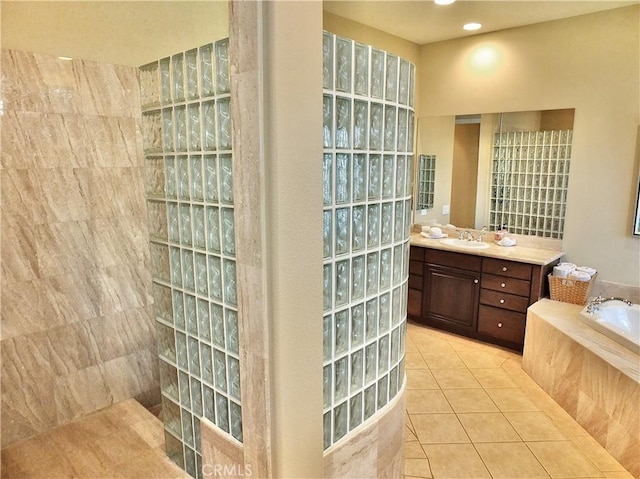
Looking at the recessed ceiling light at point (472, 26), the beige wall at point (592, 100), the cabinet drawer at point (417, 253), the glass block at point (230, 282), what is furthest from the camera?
the cabinet drawer at point (417, 253)

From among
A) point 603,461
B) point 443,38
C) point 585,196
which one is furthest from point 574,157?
point 603,461

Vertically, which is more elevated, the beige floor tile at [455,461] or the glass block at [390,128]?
the glass block at [390,128]

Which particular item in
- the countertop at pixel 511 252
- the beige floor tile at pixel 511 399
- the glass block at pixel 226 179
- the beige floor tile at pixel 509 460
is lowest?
the beige floor tile at pixel 509 460

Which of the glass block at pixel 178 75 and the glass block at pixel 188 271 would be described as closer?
the glass block at pixel 178 75

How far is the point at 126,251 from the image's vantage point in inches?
103

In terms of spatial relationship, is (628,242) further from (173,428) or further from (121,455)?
(121,455)

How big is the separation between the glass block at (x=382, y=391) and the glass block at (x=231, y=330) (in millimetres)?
680

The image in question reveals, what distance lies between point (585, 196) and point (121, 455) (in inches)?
148

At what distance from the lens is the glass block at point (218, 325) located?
165 cm

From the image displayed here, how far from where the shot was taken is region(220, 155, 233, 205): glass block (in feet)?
4.91

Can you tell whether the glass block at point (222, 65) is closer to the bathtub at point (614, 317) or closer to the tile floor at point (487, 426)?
the tile floor at point (487, 426)

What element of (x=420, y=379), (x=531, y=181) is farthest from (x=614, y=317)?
(x=420, y=379)

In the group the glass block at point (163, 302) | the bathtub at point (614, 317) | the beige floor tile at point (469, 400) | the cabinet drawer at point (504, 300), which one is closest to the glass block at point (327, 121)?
the glass block at point (163, 302)

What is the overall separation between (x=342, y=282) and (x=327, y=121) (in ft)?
1.95
